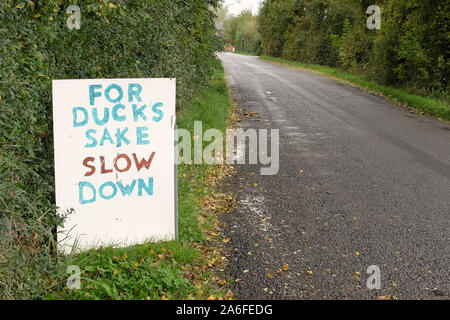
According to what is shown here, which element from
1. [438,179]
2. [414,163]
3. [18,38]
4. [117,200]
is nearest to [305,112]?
[414,163]

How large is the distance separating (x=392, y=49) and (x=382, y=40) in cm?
70

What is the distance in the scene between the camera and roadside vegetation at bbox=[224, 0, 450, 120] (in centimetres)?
1534

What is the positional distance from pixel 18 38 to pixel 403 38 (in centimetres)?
1638

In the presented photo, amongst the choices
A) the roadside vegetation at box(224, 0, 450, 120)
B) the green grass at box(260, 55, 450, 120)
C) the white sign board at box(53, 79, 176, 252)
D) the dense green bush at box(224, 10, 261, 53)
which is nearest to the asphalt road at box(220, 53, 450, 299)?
the white sign board at box(53, 79, 176, 252)

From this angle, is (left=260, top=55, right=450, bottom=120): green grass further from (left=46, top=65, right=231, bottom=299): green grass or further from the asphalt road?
(left=46, top=65, right=231, bottom=299): green grass

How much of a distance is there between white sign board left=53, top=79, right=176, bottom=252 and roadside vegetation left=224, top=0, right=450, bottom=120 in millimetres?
11126

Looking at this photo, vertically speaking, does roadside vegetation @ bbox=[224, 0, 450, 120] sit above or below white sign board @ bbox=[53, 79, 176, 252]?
above

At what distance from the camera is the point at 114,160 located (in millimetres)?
4215

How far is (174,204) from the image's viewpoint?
4.54m

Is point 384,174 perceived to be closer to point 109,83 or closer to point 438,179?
point 438,179

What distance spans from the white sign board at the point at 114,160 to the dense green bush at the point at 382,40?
44.0 ft

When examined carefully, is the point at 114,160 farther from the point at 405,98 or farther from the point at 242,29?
the point at 242,29
